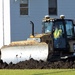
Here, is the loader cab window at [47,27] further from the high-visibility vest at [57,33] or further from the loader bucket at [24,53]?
the loader bucket at [24,53]

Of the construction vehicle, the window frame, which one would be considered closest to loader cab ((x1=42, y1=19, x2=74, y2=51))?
the construction vehicle

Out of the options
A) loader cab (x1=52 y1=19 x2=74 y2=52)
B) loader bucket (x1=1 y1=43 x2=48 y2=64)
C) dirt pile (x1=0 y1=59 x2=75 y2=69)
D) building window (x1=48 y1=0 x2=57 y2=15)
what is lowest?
dirt pile (x1=0 y1=59 x2=75 y2=69)

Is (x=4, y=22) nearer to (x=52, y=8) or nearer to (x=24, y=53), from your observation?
(x=52, y=8)

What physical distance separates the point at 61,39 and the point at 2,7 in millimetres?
11414

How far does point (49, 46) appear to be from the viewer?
893 inches

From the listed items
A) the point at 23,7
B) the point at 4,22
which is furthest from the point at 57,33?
the point at 23,7

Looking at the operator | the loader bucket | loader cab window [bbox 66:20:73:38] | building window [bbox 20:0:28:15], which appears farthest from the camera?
building window [bbox 20:0:28:15]

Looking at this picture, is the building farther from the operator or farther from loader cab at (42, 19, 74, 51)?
the operator

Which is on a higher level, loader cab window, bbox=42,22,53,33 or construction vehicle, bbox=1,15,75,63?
loader cab window, bbox=42,22,53,33

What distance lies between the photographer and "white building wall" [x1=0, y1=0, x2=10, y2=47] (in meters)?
32.8

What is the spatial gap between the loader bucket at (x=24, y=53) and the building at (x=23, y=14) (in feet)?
31.5

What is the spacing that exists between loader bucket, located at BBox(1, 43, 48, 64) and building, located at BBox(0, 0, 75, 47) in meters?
9.61

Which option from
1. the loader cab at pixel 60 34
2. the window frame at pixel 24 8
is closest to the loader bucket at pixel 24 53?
the loader cab at pixel 60 34

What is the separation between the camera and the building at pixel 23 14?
32875 mm
